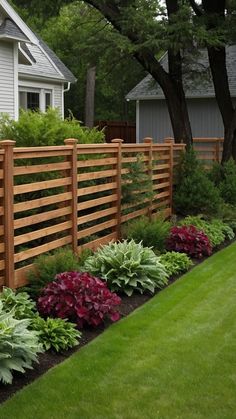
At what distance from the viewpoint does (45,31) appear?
132 ft

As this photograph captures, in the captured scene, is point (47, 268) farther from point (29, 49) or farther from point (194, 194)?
point (29, 49)

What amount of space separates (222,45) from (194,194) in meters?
3.83

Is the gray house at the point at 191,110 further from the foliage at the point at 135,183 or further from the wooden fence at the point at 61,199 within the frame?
the wooden fence at the point at 61,199

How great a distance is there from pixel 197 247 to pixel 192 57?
24.5ft

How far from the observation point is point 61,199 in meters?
6.98

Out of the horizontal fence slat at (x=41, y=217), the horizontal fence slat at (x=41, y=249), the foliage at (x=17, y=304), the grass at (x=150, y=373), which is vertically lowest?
the grass at (x=150, y=373)

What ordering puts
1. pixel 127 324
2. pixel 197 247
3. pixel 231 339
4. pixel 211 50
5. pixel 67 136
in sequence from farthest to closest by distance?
pixel 211 50 → pixel 197 247 → pixel 67 136 → pixel 127 324 → pixel 231 339

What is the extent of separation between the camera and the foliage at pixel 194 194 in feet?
38.0

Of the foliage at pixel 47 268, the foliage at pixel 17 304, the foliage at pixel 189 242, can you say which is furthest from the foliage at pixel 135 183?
the foliage at pixel 17 304

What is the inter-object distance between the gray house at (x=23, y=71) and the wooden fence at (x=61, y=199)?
390 cm

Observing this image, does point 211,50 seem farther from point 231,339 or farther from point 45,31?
point 45,31

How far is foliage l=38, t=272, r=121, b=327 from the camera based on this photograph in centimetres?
562

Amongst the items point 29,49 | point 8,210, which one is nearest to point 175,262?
point 8,210

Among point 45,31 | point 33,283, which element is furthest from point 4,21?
point 45,31
